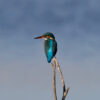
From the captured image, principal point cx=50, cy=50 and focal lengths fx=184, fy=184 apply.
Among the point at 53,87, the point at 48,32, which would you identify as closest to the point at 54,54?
the point at 48,32

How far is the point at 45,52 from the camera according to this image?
26.5 feet

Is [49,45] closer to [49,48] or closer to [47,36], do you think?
[49,48]

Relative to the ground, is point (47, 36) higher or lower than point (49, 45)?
higher

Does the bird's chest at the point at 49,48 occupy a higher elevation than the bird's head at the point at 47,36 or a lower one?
lower

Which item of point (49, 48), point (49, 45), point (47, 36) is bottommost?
point (49, 48)

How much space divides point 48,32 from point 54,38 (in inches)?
14.6

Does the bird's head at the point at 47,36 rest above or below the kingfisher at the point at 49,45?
above

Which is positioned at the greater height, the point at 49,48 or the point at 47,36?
the point at 47,36

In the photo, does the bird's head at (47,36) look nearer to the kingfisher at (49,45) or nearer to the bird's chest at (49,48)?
the kingfisher at (49,45)

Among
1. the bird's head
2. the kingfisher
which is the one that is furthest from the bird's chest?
the bird's head

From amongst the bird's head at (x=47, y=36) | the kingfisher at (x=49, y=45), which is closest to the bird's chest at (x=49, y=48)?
the kingfisher at (x=49, y=45)

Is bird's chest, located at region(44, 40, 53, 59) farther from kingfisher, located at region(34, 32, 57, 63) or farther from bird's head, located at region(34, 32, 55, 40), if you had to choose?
bird's head, located at region(34, 32, 55, 40)

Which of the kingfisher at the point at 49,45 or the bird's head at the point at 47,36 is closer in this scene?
the kingfisher at the point at 49,45

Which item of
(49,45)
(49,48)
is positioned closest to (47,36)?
(49,45)
